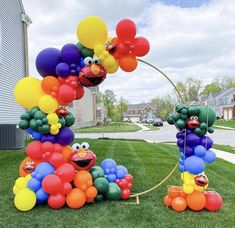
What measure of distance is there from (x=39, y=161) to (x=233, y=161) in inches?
293

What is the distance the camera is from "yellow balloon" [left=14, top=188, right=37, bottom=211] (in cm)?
480

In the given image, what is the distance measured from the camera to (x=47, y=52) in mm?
5195

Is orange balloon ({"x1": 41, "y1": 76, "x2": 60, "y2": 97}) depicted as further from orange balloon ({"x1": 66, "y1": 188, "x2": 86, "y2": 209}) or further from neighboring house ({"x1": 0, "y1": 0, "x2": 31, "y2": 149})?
neighboring house ({"x1": 0, "y1": 0, "x2": 31, "y2": 149})

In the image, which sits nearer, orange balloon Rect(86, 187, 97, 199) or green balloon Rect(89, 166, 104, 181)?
orange balloon Rect(86, 187, 97, 199)

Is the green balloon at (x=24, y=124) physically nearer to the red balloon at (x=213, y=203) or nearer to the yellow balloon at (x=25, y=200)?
the yellow balloon at (x=25, y=200)

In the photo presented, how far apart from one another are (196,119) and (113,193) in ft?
6.25

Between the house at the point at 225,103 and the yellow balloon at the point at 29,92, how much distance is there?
55027mm

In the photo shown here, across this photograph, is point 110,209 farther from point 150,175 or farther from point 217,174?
point 217,174

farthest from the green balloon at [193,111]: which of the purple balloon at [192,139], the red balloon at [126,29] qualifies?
the red balloon at [126,29]

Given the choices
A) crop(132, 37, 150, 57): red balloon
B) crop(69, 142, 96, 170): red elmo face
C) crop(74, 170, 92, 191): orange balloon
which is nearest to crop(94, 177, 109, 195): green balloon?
crop(74, 170, 92, 191): orange balloon

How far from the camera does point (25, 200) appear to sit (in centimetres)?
481

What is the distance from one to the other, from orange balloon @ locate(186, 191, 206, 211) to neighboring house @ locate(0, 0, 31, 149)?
871 cm

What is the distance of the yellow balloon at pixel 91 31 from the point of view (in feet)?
16.2

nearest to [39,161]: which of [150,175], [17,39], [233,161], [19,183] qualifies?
[19,183]
